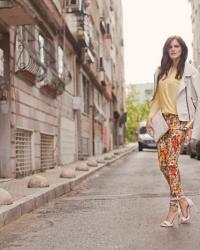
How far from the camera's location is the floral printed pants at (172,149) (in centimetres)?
574

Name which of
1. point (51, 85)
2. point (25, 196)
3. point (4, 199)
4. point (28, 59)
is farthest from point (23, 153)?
point (4, 199)

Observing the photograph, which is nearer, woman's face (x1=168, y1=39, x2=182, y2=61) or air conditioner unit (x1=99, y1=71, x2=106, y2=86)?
woman's face (x1=168, y1=39, x2=182, y2=61)

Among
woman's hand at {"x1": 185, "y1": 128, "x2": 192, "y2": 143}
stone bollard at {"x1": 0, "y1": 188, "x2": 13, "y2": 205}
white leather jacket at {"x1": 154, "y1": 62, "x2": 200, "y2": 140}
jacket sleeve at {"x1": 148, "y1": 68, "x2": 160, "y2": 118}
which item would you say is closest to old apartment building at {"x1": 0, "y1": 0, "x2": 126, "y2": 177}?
stone bollard at {"x1": 0, "y1": 188, "x2": 13, "y2": 205}

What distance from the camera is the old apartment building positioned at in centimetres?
1227

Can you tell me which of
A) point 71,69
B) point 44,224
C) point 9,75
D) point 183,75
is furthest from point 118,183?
point 71,69

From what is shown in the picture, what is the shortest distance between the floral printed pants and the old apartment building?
6057 mm

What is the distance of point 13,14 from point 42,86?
4298 millimetres

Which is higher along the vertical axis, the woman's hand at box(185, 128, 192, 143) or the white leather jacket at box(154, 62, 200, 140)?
the white leather jacket at box(154, 62, 200, 140)

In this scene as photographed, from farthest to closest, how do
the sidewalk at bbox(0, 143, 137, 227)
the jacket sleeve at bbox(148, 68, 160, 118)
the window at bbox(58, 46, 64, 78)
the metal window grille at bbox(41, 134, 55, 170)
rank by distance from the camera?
the window at bbox(58, 46, 64, 78) < the metal window grille at bbox(41, 134, 55, 170) < the sidewalk at bbox(0, 143, 137, 227) < the jacket sleeve at bbox(148, 68, 160, 118)

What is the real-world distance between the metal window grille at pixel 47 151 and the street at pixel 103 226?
650 centimetres

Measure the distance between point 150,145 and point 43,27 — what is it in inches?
981

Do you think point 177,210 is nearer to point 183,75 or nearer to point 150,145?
point 183,75

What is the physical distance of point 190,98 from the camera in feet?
18.9

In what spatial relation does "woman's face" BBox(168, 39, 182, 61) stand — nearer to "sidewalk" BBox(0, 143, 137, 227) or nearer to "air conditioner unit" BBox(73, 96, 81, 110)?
"sidewalk" BBox(0, 143, 137, 227)
